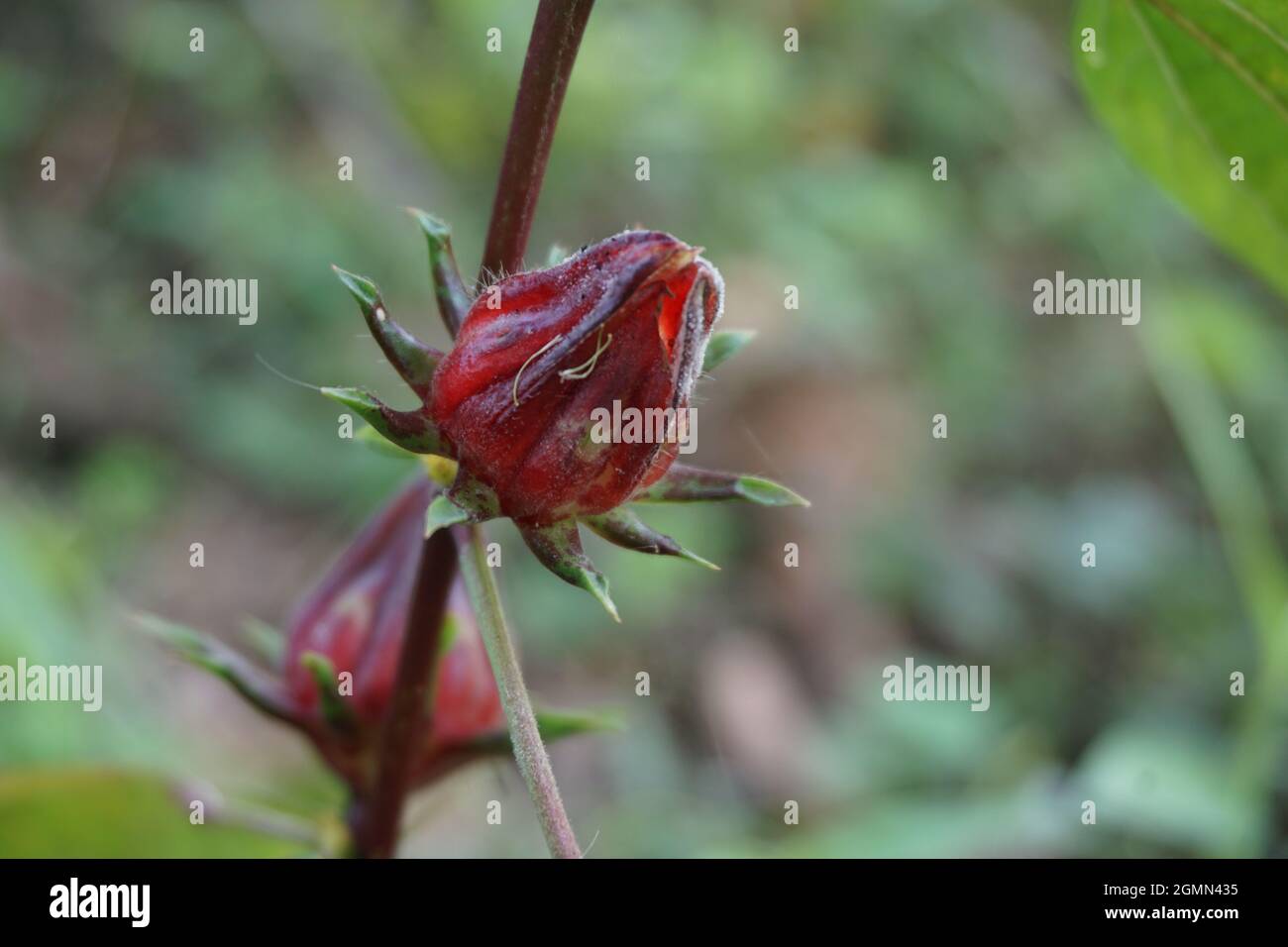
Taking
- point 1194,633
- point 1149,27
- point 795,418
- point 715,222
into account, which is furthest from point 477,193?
point 1149,27

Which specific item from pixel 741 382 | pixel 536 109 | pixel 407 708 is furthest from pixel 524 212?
pixel 741 382

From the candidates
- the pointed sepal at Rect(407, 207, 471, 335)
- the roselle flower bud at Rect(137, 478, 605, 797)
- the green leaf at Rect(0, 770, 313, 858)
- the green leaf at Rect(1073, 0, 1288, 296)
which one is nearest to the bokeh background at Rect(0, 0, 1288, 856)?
the green leaf at Rect(0, 770, 313, 858)

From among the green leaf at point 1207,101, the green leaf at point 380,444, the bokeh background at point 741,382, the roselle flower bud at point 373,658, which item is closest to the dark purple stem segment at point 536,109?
the green leaf at point 380,444

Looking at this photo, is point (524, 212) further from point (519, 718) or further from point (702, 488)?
point (519, 718)

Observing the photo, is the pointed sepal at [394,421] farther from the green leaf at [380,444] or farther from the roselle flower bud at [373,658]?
the roselle flower bud at [373,658]
